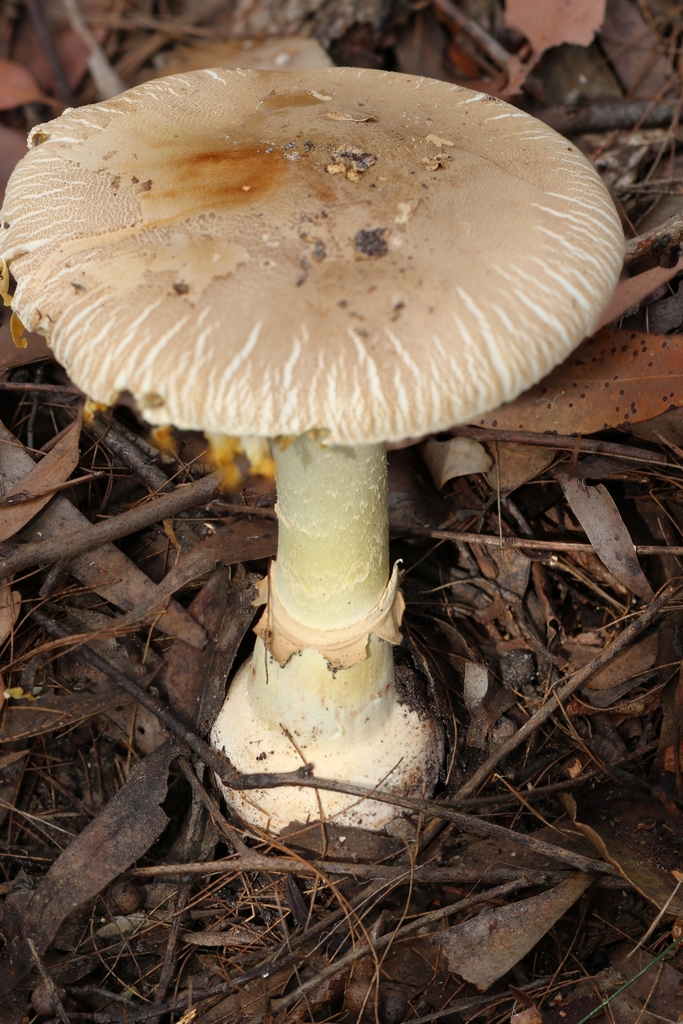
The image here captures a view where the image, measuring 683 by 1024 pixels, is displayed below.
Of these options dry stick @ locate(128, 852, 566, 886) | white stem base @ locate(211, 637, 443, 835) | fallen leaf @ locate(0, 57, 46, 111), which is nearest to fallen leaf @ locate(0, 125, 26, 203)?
fallen leaf @ locate(0, 57, 46, 111)

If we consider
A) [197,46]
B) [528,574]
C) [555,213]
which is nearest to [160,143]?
[555,213]

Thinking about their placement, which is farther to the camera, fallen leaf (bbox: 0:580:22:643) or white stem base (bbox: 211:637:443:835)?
fallen leaf (bbox: 0:580:22:643)

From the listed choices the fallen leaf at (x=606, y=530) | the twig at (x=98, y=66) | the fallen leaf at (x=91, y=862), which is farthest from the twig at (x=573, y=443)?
the twig at (x=98, y=66)

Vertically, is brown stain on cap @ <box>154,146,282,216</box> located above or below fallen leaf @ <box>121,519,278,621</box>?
above

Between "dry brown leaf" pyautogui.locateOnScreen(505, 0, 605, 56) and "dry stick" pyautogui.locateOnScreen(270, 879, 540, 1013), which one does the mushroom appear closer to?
"dry stick" pyautogui.locateOnScreen(270, 879, 540, 1013)

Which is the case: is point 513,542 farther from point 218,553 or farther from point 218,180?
point 218,180

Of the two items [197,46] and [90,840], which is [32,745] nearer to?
[90,840]

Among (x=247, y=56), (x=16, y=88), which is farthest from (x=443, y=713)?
(x=16, y=88)
